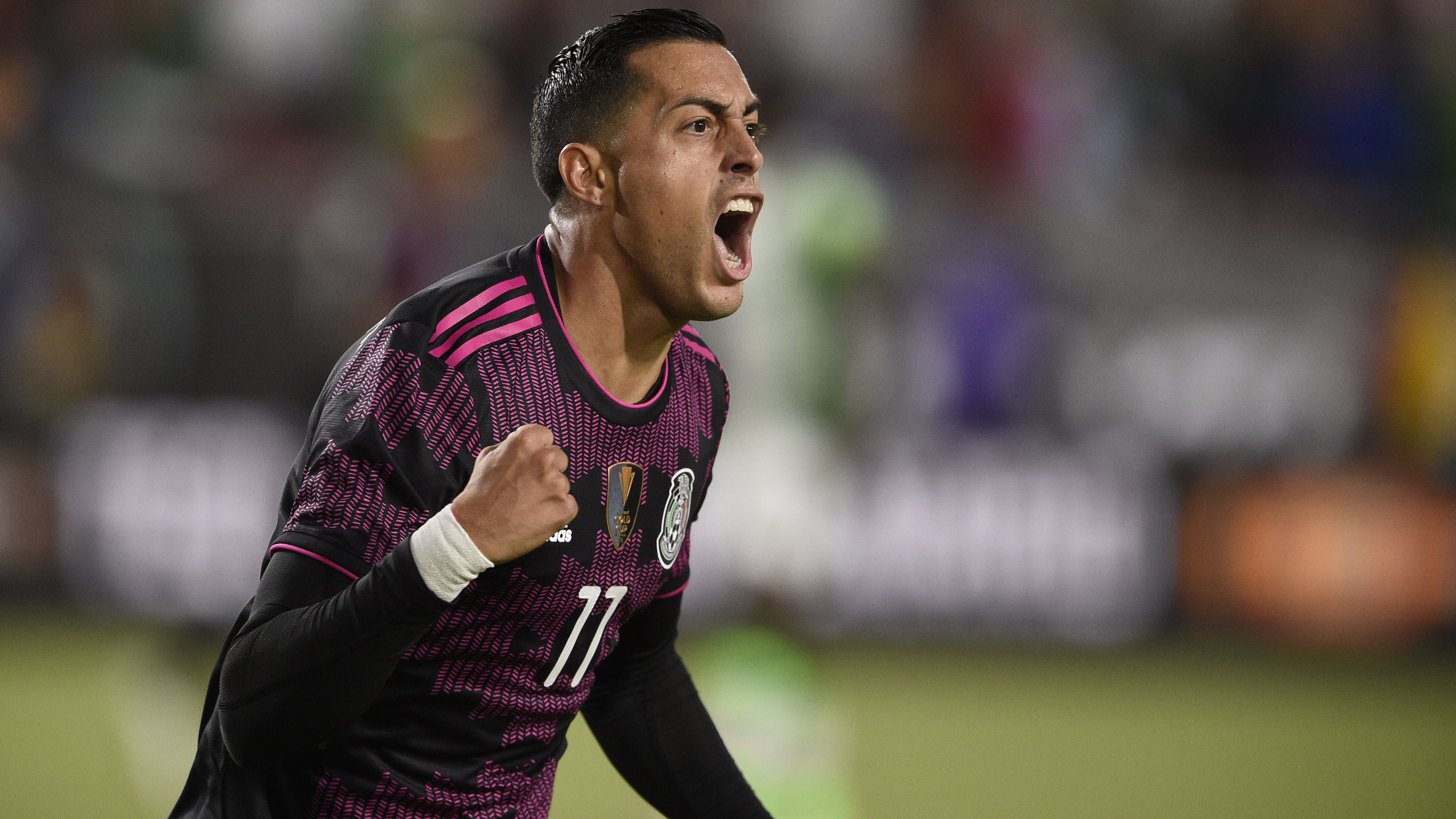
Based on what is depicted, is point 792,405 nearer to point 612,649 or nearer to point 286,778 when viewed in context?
point 612,649

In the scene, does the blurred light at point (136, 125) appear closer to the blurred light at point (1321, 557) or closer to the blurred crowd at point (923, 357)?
the blurred crowd at point (923, 357)

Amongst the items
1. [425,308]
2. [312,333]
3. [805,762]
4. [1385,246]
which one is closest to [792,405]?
[805,762]

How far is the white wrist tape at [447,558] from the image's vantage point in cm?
207

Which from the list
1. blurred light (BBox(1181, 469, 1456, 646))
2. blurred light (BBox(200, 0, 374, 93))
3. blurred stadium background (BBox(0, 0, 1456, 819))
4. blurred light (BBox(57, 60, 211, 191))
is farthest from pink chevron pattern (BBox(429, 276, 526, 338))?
blurred light (BBox(200, 0, 374, 93))

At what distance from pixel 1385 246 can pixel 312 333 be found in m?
5.15

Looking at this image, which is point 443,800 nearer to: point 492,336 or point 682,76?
point 492,336

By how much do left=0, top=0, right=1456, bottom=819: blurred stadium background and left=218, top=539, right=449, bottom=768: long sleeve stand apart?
166 inches

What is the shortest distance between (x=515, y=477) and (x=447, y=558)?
5.6 inches

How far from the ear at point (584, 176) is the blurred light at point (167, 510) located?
5.19 metres

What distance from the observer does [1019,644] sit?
7.25m

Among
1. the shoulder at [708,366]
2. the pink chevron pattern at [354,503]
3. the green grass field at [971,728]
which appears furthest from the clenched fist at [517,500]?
the green grass field at [971,728]

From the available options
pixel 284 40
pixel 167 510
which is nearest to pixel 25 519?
pixel 167 510

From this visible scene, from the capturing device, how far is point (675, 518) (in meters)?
2.70

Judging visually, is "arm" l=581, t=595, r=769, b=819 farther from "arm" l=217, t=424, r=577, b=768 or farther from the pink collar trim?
"arm" l=217, t=424, r=577, b=768
